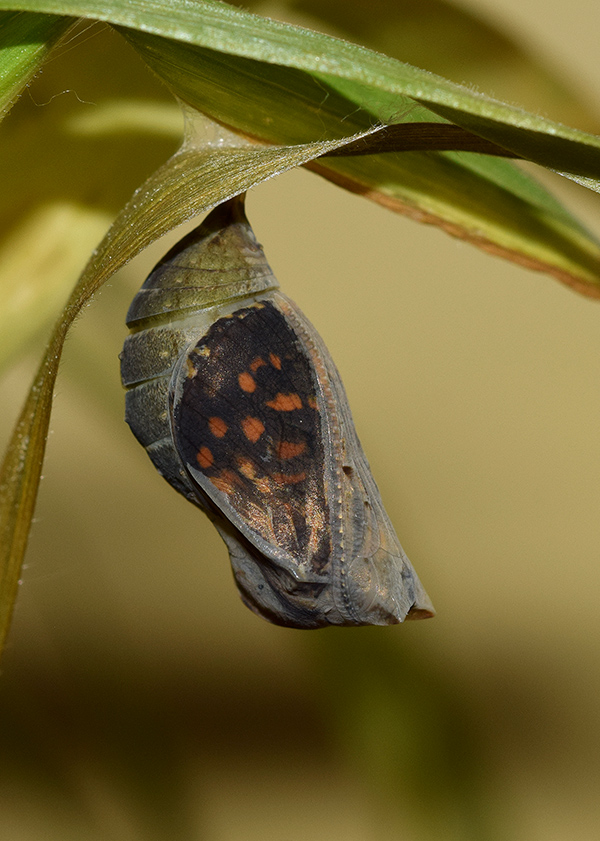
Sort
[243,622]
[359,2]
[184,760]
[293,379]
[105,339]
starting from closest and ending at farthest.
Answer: [293,379], [359,2], [105,339], [184,760], [243,622]

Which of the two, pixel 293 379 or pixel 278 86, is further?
pixel 293 379

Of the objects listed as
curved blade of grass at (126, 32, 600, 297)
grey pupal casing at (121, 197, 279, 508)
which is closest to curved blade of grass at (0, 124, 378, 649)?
curved blade of grass at (126, 32, 600, 297)

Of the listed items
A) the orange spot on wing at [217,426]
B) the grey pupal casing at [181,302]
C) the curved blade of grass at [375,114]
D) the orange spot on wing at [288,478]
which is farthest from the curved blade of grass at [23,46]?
the orange spot on wing at [288,478]

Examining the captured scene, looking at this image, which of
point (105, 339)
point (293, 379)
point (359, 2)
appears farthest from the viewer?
point (105, 339)

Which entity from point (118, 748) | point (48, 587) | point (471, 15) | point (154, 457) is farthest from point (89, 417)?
point (471, 15)

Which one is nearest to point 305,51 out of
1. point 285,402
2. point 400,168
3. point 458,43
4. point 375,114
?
point 375,114

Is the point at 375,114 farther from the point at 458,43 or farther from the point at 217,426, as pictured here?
the point at 458,43

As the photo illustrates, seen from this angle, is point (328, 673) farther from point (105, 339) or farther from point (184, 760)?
point (105, 339)

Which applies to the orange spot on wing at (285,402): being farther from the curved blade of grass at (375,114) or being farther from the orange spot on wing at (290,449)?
the curved blade of grass at (375,114)

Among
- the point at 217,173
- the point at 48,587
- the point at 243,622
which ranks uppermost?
the point at 217,173
